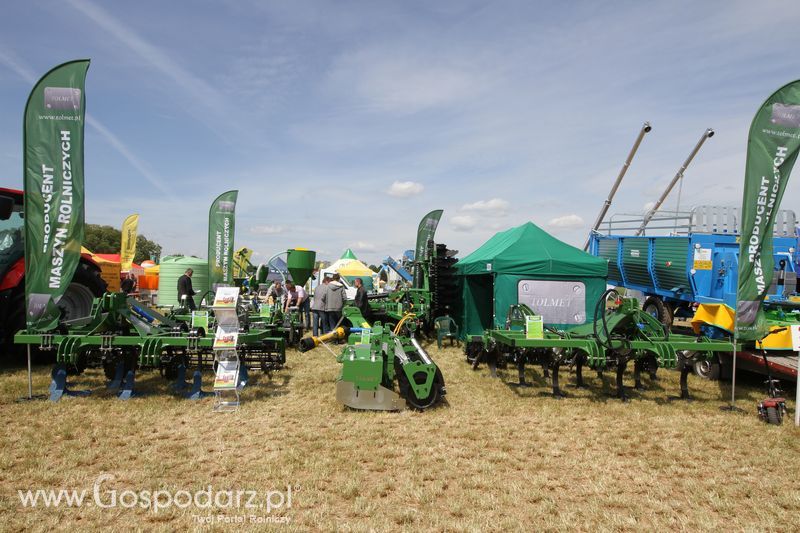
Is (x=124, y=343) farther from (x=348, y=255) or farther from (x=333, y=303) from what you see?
(x=348, y=255)

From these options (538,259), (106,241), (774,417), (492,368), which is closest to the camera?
(774,417)

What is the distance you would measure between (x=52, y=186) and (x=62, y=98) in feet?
3.49

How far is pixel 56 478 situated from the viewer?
3746mm

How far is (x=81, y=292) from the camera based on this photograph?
809cm

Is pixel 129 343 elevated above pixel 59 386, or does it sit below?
above

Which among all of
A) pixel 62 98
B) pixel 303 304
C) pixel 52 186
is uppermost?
pixel 62 98

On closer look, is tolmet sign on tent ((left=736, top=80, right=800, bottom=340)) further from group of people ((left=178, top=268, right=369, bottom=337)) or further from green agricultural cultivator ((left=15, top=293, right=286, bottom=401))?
group of people ((left=178, top=268, right=369, bottom=337))

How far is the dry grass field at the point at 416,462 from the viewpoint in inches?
129

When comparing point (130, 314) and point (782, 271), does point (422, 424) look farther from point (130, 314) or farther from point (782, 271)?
point (782, 271)

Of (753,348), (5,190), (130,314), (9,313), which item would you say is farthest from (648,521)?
(5,190)

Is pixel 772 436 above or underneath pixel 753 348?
underneath

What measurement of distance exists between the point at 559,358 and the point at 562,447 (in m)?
2.03

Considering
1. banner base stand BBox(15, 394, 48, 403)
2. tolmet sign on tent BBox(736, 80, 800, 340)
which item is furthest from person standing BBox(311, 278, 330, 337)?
tolmet sign on tent BBox(736, 80, 800, 340)

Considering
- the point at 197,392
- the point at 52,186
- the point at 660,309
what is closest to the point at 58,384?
the point at 197,392
